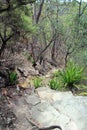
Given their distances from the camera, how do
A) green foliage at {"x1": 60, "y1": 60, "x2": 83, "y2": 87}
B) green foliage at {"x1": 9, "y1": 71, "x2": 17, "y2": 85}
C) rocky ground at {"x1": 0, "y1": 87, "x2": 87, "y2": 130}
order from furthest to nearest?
green foliage at {"x1": 60, "y1": 60, "x2": 83, "y2": 87}, green foliage at {"x1": 9, "y1": 71, "x2": 17, "y2": 85}, rocky ground at {"x1": 0, "y1": 87, "x2": 87, "y2": 130}

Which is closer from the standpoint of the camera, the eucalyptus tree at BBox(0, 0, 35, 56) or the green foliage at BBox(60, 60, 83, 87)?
the eucalyptus tree at BBox(0, 0, 35, 56)

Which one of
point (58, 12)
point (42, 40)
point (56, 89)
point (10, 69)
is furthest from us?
point (42, 40)

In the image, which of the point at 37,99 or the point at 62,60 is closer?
the point at 37,99

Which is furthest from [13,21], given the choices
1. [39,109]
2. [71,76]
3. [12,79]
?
[39,109]

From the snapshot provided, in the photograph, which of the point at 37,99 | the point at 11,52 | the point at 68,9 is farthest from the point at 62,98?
the point at 68,9

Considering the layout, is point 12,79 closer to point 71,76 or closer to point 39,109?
point 39,109

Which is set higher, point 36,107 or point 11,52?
point 11,52

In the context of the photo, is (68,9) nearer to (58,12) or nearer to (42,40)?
Result: (58,12)

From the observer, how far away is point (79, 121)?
5938mm

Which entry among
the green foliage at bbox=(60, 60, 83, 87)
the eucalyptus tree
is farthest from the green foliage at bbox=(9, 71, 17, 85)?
the green foliage at bbox=(60, 60, 83, 87)

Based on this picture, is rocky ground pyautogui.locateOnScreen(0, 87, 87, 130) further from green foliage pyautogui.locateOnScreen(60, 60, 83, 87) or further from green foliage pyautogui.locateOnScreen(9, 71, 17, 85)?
green foliage pyautogui.locateOnScreen(60, 60, 83, 87)

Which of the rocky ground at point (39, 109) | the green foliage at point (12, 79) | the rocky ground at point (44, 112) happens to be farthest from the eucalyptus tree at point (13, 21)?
the rocky ground at point (44, 112)

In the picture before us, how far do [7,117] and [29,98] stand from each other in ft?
4.40

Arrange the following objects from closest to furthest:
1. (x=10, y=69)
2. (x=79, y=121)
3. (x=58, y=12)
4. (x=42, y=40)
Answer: (x=79, y=121) → (x=10, y=69) → (x=58, y=12) → (x=42, y=40)
